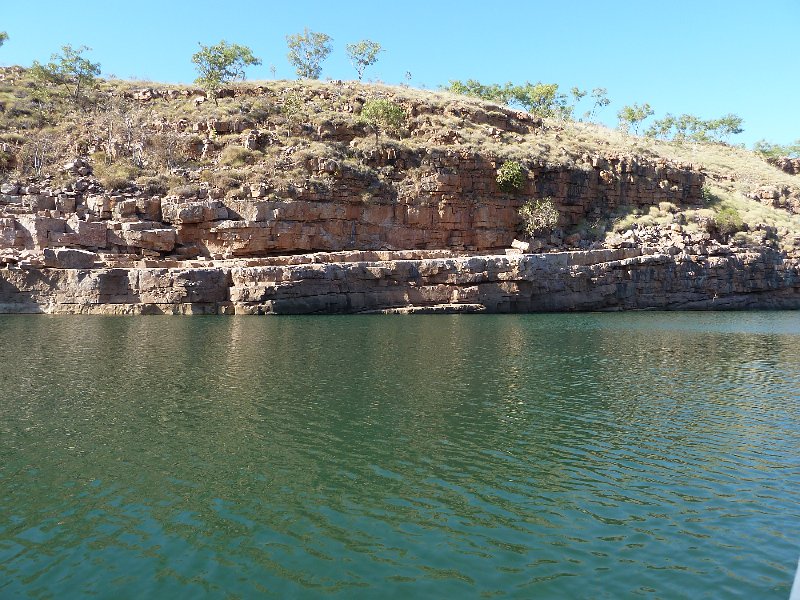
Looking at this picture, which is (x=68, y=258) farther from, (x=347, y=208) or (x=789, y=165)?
(x=789, y=165)

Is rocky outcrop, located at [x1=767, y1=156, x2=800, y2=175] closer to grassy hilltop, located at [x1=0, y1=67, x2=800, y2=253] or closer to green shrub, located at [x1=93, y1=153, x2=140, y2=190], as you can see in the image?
grassy hilltop, located at [x1=0, y1=67, x2=800, y2=253]

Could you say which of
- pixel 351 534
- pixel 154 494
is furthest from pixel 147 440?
pixel 351 534

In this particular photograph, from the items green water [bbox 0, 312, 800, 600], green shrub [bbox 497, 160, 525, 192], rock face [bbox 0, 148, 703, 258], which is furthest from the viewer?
green shrub [bbox 497, 160, 525, 192]

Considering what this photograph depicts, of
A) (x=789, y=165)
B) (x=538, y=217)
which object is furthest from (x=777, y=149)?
(x=538, y=217)

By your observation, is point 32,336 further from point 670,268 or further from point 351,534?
point 670,268

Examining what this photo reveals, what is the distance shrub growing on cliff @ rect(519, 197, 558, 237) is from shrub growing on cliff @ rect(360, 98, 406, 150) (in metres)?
16.2

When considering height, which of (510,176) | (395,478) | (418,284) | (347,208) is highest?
(510,176)

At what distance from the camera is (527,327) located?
1560 inches

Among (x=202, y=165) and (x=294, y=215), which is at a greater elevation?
(x=202, y=165)

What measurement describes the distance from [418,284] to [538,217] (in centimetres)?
1623

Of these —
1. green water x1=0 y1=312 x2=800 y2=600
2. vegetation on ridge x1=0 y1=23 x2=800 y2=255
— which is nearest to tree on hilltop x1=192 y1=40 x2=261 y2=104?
vegetation on ridge x1=0 y1=23 x2=800 y2=255

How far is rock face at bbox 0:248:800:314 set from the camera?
1750 inches

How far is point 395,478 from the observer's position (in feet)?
40.4

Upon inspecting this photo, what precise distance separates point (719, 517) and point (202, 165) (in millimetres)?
55053
